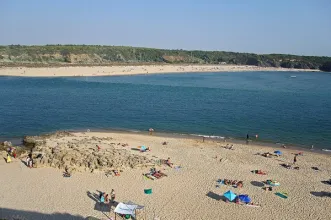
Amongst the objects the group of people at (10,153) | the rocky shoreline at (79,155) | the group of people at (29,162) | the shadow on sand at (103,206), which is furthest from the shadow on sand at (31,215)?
the group of people at (10,153)

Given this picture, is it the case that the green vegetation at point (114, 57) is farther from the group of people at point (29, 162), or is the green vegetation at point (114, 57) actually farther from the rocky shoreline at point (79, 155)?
the group of people at point (29, 162)

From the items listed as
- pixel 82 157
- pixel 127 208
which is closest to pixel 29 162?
pixel 82 157

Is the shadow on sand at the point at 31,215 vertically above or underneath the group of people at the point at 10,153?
underneath

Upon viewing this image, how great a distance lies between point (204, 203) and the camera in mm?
18766

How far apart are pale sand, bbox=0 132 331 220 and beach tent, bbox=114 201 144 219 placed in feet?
2.98

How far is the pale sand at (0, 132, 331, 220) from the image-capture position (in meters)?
17.7

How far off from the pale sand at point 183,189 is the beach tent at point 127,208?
91 centimetres

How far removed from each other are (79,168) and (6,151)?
7.26 meters

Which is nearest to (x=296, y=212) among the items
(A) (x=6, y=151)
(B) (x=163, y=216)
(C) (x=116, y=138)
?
(B) (x=163, y=216)

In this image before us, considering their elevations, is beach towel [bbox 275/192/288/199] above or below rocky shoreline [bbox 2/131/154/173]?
below

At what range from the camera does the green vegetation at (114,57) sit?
117688mm

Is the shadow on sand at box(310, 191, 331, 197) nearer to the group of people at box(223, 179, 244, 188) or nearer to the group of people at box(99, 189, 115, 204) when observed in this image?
the group of people at box(223, 179, 244, 188)

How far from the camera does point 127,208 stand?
1666 centimetres

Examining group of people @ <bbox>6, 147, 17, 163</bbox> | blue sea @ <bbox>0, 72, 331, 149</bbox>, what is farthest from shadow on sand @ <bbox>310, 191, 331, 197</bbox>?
group of people @ <bbox>6, 147, 17, 163</bbox>
